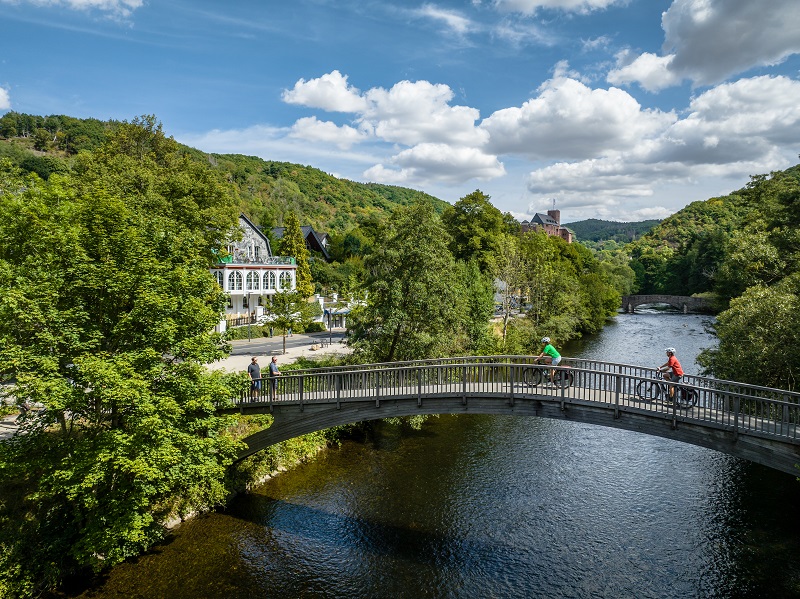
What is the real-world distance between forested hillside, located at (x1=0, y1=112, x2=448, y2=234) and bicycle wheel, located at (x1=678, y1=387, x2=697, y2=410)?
65120 mm

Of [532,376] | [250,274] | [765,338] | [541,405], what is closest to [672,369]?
[541,405]

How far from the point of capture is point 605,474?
822 inches

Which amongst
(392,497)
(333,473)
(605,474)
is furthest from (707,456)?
(333,473)

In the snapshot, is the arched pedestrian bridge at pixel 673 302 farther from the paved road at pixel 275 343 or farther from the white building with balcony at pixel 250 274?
the paved road at pixel 275 343

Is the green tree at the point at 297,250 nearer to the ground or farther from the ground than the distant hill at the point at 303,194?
nearer to the ground

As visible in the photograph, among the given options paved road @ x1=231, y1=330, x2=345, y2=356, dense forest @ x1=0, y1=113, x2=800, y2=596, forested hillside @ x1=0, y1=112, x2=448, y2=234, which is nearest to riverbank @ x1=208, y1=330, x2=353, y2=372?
paved road @ x1=231, y1=330, x2=345, y2=356

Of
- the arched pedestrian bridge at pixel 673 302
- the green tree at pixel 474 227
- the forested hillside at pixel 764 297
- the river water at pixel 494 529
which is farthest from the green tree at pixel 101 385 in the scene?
the arched pedestrian bridge at pixel 673 302

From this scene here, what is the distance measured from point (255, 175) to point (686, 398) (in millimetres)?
112397

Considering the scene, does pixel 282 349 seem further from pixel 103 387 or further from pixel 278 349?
pixel 103 387

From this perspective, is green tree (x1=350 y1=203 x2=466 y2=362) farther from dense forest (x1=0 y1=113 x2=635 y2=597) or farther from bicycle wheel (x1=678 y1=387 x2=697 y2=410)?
bicycle wheel (x1=678 y1=387 x2=697 y2=410)

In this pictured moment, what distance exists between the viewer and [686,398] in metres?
14.0

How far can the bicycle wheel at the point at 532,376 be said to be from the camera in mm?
15859

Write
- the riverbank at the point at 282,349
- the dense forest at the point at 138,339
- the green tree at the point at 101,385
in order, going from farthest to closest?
the riverbank at the point at 282,349
the dense forest at the point at 138,339
the green tree at the point at 101,385

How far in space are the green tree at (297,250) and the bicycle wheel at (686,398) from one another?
43.6 metres
